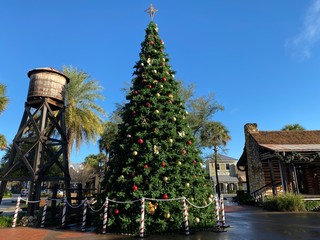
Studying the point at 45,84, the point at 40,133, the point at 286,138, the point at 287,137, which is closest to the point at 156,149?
the point at 40,133

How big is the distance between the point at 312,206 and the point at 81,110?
1789cm

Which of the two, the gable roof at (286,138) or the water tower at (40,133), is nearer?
the water tower at (40,133)

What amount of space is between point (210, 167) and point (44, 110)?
39556 mm

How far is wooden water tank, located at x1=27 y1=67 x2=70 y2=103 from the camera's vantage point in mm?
13343

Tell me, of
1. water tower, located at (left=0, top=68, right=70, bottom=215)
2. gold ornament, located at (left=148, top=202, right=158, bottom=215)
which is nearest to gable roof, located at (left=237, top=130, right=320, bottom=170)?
gold ornament, located at (left=148, top=202, right=158, bottom=215)

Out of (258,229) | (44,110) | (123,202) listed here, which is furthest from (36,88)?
(258,229)

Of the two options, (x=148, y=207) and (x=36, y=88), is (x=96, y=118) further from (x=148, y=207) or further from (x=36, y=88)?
(x=148, y=207)

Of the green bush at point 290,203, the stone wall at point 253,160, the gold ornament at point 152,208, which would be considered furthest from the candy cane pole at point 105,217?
the stone wall at point 253,160

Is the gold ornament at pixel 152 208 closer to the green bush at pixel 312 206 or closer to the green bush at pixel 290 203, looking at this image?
the green bush at pixel 290 203

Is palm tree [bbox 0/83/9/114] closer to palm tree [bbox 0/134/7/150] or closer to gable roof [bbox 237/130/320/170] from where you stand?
palm tree [bbox 0/134/7/150]

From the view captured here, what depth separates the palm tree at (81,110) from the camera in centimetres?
2077

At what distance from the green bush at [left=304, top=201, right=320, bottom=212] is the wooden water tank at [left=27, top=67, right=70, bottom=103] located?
614 inches

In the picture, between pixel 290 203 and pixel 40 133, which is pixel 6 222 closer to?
pixel 40 133

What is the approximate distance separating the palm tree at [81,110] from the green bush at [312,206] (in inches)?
623
